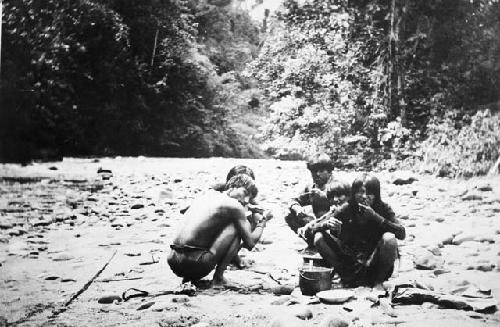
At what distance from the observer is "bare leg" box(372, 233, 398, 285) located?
216 cm

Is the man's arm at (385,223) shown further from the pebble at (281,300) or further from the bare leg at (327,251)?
the pebble at (281,300)

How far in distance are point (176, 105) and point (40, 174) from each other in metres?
1.06

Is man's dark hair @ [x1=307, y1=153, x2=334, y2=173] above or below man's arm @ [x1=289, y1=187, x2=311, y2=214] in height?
above

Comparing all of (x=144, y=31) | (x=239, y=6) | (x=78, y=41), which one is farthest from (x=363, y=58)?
(x=78, y=41)

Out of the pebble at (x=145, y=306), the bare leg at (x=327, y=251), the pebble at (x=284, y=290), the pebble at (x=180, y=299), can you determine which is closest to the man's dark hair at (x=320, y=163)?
the bare leg at (x=327, y=251)

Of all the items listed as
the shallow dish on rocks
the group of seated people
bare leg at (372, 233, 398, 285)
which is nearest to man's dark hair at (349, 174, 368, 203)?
the group of seated people

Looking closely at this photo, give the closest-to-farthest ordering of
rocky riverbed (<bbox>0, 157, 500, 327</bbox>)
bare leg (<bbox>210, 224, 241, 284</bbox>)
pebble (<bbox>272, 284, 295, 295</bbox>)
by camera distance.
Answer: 1. rocky riverbed (<bbox>0, 157, 500, 327</bbox>)
2. pebble (<bbox>272, 284, 295, 295</bbox>)
3. bare leg (<bbox>210, 224, 241, 284</bbox>)

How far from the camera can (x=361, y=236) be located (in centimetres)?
236

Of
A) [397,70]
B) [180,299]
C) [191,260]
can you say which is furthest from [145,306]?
[397,70]

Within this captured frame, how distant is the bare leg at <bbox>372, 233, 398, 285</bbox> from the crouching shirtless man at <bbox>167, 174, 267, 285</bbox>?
0.66m

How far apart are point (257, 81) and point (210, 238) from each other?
1.16 meters

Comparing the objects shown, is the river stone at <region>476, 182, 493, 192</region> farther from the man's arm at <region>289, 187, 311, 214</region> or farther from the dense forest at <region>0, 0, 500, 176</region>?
the man's arm at <region>289, 187, 311, 214</region>

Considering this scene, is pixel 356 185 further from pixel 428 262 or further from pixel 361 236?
pixel 428 262

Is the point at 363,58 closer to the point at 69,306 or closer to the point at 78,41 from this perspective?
the point at 78,41
